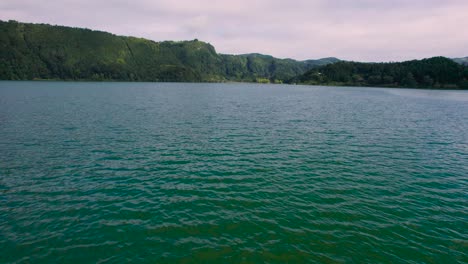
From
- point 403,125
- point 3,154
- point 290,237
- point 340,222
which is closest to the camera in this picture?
point 290,237

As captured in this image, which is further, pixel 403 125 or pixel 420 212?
pixel 403 125

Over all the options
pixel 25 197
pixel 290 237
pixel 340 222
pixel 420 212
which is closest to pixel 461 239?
pixel 420 212

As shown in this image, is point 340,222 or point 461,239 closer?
point 461,239

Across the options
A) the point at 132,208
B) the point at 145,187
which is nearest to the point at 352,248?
the point at 132,208

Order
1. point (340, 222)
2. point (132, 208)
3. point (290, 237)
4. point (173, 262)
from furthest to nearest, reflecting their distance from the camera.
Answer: point (132, 208)
point (340, 222)
point (290, 237)
point (173, 262)

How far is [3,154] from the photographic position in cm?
3105

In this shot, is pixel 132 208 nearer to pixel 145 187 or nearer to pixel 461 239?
pixel 145 187

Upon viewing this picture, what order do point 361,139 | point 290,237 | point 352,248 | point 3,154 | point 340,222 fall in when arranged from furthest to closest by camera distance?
point 361,139
point 3,154
point 340,222
point 290,237
point 352,248

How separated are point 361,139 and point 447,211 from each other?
24.4 meters

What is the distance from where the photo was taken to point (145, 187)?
2331cm

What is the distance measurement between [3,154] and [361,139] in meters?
53.8

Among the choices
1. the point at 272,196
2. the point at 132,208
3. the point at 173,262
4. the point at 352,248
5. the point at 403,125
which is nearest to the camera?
the point at 173,262

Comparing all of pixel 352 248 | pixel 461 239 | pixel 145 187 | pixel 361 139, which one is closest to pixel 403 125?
pixel 361 139

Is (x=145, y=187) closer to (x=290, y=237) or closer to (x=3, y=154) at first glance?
(x=290, y=237)
